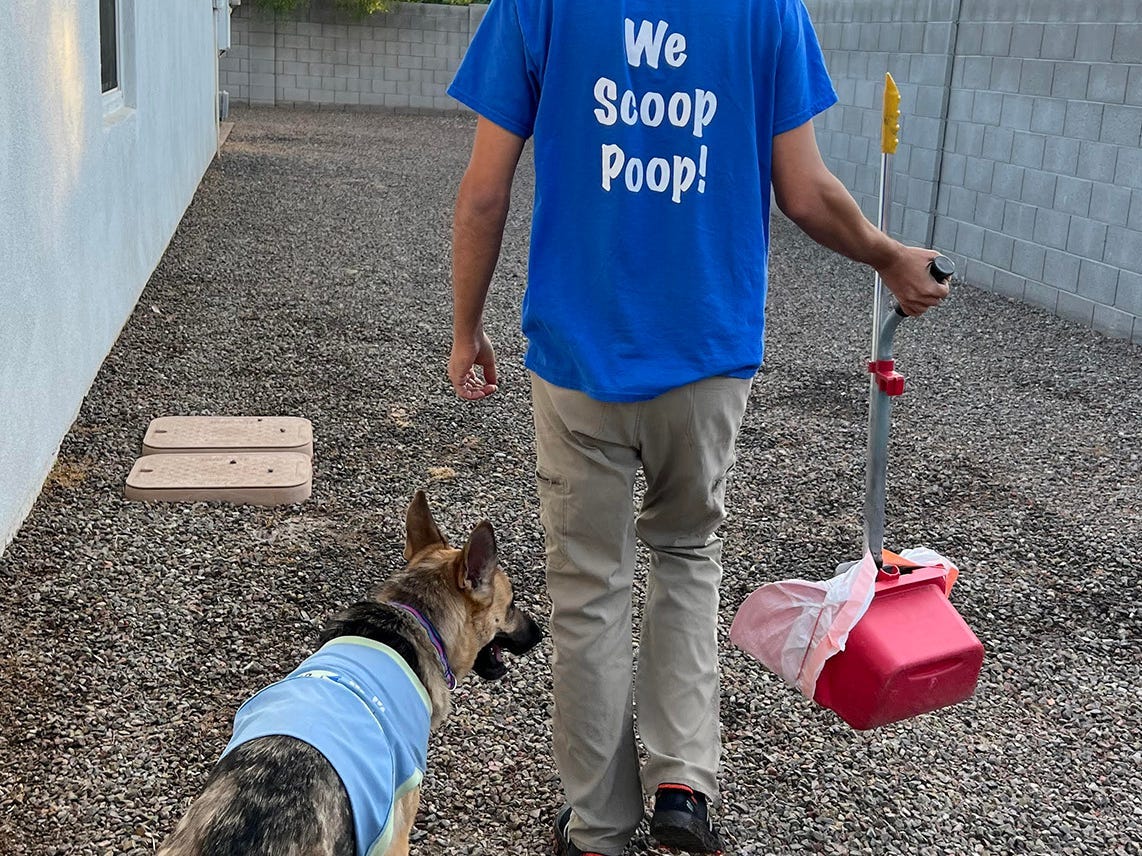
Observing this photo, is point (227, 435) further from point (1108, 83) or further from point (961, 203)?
point (961, 203)

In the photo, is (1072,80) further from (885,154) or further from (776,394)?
(885,154)

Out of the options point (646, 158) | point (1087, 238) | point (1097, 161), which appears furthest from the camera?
point (1087, 238)

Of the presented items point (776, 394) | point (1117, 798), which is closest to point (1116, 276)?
point (776, 394)

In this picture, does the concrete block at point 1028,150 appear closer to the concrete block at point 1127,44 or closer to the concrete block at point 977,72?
the concrete block at point 977,72

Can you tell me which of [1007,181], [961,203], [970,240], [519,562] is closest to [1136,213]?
[1007,181]

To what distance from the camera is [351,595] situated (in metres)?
4.12

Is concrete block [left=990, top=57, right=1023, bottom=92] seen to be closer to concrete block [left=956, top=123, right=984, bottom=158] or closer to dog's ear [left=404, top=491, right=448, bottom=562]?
Answer: concrete block [left=956, top=123, right=984, bottom=158]

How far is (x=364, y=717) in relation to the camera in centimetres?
246

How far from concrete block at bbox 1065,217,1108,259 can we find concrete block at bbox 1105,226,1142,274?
4 centimetres

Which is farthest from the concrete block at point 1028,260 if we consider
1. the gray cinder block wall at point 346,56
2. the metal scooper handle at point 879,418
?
the gray cinder block wall at point 346,56

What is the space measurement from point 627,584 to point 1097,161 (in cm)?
694

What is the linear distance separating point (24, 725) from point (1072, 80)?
798 cm

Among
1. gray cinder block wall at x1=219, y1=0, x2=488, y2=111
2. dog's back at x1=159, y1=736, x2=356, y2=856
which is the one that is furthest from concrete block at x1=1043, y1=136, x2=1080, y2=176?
gray cinder block wall at x1=219, y1=0, x2=488, y2=111

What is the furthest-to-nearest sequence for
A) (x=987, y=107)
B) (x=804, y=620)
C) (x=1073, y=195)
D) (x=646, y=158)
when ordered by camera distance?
(x=987, y=107) < (x=1073, y=195) < (x=804, y=620) < (x=646, y=158)
